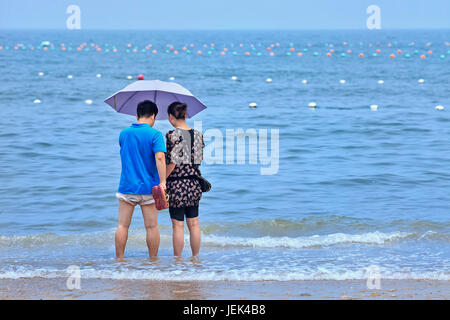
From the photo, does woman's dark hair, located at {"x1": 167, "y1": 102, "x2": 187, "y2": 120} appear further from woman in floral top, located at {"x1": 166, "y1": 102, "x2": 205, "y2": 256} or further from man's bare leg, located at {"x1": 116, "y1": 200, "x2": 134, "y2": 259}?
man's bare leg, located at {"x1": 116, "y1": 200, "x2": 134, "y2": 259}

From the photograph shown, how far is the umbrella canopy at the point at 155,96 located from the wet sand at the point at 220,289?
68.9 inches

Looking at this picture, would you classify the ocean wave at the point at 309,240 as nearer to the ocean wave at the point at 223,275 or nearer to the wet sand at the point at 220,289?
the ocean wave at the point at 223,275

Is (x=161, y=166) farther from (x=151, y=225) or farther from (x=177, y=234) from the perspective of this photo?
(x=177, y=234)

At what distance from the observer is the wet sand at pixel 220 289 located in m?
5.82

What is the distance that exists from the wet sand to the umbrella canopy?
5.74ft

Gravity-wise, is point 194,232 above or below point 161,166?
below

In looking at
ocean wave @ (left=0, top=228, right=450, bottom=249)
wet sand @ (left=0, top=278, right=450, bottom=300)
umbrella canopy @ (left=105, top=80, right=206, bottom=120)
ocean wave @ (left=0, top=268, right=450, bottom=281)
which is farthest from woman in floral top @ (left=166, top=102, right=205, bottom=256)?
ocean wave @ (left=0, top=228, right=450, bottom=249)

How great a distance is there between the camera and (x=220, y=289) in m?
6.06

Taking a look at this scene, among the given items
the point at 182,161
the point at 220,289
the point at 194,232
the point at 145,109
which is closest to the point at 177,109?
the point at 145,109

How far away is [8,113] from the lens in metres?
20.0

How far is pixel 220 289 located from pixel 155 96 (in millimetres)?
2130

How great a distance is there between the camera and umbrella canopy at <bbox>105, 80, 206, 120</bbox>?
22.6 ft

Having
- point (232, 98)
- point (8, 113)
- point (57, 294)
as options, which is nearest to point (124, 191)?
point (57, 294)

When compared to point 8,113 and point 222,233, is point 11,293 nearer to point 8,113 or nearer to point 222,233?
point 222,233
